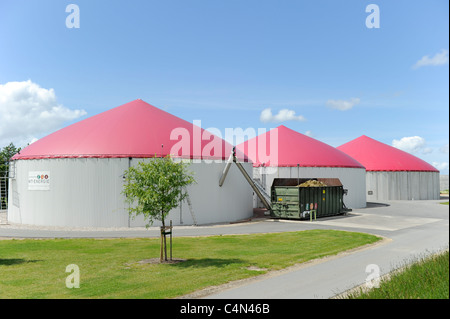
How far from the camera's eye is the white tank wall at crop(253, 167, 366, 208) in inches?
1614

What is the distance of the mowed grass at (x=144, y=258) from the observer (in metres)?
11.5

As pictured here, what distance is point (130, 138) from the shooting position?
28.7 meters

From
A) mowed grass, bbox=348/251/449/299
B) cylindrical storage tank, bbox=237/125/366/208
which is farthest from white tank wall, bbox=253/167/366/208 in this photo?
mowed grass, bbox=348/251/449/299

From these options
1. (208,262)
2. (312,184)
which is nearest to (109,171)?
(208,262)

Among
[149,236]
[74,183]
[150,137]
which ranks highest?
[150,137]

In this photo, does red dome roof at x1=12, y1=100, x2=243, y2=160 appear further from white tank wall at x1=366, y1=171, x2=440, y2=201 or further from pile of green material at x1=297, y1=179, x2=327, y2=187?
white tank wall at x1=366, y1=171, x2=440, y2=201

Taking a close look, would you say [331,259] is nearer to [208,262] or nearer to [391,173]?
[208,262]

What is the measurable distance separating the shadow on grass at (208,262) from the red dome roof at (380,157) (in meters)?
45.4

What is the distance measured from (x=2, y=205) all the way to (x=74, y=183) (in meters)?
19.4

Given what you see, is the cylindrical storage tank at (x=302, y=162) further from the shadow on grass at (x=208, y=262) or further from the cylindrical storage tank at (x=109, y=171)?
the shadow on grass at (x=208, y=262)
